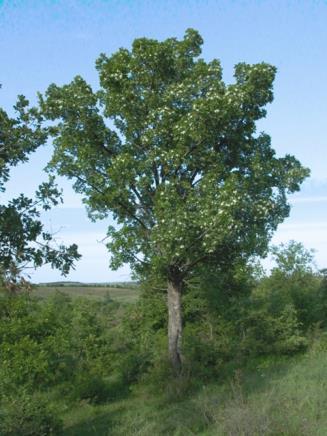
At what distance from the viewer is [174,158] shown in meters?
17.8

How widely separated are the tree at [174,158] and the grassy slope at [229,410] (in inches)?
135

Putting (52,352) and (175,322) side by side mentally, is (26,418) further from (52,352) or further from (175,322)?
(52,352)

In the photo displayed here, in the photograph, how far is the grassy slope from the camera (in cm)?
1050

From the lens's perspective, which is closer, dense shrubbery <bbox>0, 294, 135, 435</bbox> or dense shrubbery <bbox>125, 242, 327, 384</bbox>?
dense shrubbery <bbox>0, 294, 135, 435</bbox>

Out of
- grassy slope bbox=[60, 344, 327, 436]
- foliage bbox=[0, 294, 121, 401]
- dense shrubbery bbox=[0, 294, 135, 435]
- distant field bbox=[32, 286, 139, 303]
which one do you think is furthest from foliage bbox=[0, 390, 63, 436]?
distant field bbox=[32, 286, 139, 303]

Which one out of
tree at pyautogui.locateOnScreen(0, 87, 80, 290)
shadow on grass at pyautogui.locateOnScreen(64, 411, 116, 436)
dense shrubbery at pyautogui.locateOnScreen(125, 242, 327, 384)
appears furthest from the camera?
dense shrubbery at pyautogui.locateOnScreen(125, 242, 327, 384)

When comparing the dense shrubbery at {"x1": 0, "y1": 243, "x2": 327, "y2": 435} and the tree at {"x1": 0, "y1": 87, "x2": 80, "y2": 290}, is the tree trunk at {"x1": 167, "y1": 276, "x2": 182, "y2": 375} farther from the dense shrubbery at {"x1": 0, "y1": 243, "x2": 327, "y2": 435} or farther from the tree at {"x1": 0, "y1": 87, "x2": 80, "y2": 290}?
the tree at {"x1": 0, "y1": 87, "x2": 80, "y2": 290}

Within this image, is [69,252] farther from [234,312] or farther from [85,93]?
[234,312]

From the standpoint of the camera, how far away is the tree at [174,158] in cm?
1725

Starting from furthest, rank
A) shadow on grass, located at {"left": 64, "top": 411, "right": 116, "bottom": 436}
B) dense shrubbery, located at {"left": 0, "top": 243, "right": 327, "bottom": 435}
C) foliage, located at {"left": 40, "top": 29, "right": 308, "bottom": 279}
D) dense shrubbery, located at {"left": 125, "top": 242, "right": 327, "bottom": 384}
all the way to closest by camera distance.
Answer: dense shrubbery, located at {"left": 125, "top": 242, "right": 327, "bottom": 384} < dense shrubbery, located at {"left": 0, "top": 243, "right": 327, "bottom": 435} < foliage, located at {"left": 40, "top": 29, "right": 308, "bottom": 279} < shadow on grass, located at {"left": 64, "top": 411, "right": 116, "bottom": 436}

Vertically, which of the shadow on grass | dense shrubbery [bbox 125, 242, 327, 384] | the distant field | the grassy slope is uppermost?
the distant field

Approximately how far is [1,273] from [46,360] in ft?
44.8

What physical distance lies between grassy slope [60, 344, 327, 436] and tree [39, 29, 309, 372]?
3.42 meters

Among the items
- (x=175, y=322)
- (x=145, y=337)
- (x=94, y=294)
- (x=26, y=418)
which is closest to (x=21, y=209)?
(x=26, y=418)
